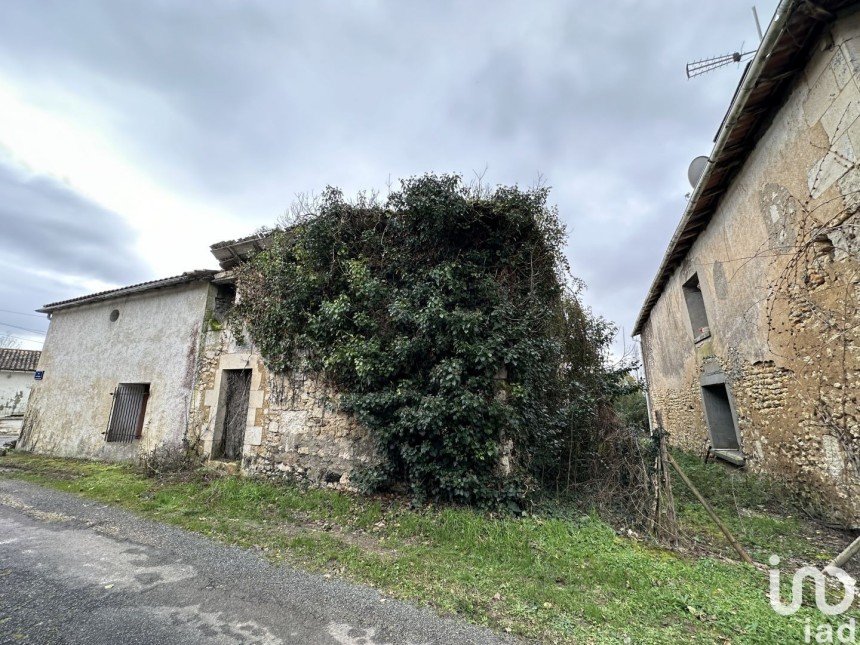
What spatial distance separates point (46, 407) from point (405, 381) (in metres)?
11.7

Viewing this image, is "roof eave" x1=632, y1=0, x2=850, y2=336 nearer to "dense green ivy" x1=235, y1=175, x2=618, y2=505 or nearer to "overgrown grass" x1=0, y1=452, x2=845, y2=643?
"dense green ivy" x1=235, y1=175, x2=618, y2=505

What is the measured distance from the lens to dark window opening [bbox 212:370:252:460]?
7.57m

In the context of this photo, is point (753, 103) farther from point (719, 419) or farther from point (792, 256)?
point (719, 419)

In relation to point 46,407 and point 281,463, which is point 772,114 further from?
point 46,407

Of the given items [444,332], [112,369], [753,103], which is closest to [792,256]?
[753,103]

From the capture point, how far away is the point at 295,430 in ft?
21.8

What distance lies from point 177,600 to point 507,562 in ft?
9.70

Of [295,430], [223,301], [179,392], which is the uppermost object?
[223,301]

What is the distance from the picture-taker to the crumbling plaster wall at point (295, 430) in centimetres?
616

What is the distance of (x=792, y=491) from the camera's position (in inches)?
231

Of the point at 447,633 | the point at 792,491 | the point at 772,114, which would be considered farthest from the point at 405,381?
the point at 772,114

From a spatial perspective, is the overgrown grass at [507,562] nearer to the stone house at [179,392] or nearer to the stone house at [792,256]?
the stone house at [179,392]

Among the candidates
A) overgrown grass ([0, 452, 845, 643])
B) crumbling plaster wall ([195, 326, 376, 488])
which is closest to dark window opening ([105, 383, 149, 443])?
crumbling plaster wall ([195, 326, 376, 488])

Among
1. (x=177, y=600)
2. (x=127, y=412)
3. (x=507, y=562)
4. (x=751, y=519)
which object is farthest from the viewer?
(x=127, y=412)
